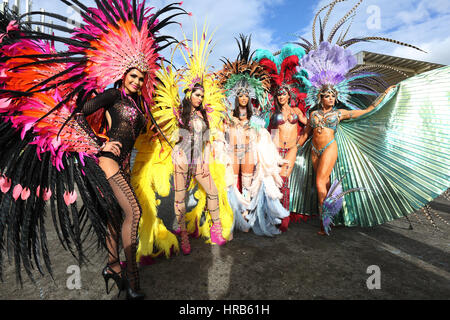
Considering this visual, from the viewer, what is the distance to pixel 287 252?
2.52m

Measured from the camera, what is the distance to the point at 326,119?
305 cm

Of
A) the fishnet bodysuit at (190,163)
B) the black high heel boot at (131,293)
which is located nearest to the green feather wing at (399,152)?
the fishnet bodysuit at (190,163)

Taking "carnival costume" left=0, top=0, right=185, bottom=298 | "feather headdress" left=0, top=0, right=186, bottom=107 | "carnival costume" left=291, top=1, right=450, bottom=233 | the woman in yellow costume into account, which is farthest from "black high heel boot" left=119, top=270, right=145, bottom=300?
"carnival costume" left=291, top=1, right=450, bottom=233

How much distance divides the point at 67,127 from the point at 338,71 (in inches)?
136

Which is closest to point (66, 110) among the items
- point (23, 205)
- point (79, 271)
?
point (23, 205)

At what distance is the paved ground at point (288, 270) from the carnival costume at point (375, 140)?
482mm

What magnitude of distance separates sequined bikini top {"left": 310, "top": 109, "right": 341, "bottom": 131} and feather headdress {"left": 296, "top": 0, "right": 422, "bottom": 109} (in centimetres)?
30

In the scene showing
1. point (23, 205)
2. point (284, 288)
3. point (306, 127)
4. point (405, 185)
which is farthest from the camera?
point (306, 127)

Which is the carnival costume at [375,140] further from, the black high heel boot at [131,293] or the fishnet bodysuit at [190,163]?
the black high heel boot at [131,293]

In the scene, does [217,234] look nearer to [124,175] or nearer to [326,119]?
[124,175]

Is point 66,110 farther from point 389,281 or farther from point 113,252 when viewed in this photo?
point 389,281

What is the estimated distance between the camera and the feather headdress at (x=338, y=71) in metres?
3.08

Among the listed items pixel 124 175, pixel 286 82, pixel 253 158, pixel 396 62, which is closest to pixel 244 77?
pixel 286 82

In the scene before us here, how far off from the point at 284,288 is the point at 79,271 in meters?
2.00
